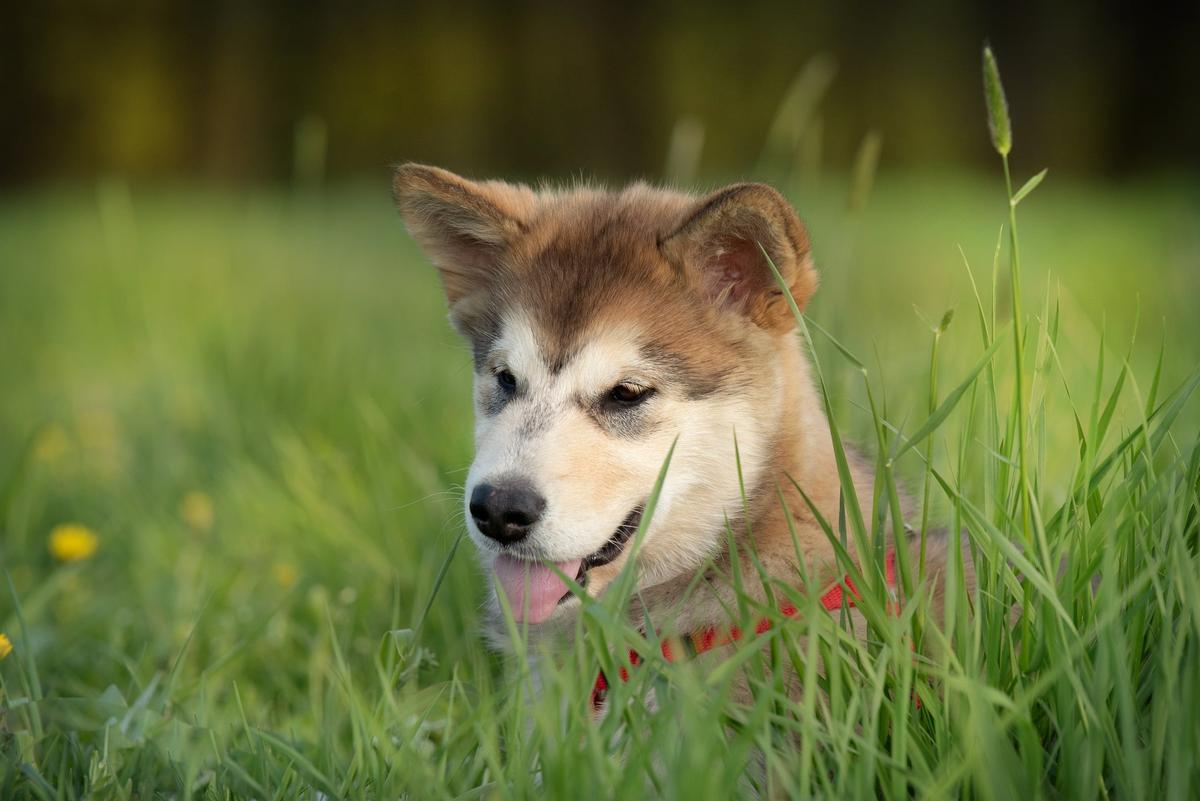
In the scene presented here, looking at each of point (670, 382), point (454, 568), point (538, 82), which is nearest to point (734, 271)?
point (670, 382)

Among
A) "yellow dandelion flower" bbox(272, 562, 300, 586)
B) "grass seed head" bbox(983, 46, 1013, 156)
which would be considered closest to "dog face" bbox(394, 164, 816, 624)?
"grass seed head" bbox(983, 46, 1013, 156)

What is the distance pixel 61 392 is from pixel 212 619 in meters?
3.15

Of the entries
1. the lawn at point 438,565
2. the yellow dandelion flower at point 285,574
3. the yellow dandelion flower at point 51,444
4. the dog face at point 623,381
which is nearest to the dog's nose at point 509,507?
the dog face at point 623,381

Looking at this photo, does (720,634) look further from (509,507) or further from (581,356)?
(581,356)

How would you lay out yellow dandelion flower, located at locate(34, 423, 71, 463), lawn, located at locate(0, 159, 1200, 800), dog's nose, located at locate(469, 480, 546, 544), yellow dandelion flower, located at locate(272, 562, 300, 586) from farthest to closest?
yellow dandelion flower, located at locate(34, 423, 71, 463) → yellow dandelion flower, located at locate(272, 562, 300, 586) → dog's nose, located at locate(469, 480, 546, 544) → lawn, located at locate(0, 159, 1200, 800)

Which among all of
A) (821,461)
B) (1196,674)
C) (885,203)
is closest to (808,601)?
(1196,674)

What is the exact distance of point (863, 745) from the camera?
1.72 m

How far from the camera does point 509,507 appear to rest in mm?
2383

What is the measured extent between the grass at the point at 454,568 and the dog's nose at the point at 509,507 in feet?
0.84

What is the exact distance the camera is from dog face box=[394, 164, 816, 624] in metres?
2.45

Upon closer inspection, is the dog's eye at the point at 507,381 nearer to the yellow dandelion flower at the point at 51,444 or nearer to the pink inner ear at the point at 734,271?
the pink inner ear at the point at 734,271

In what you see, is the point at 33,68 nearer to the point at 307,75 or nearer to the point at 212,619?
the point at 307,75

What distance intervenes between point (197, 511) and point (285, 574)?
0.72 metres

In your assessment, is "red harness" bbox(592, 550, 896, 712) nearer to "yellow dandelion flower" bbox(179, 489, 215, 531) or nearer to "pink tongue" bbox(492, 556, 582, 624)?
"pink tongue" bbox(492, 556, 582, 624)
